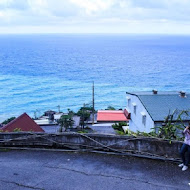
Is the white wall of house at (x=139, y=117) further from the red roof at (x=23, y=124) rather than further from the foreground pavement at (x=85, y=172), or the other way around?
the foreground pavement at (x=85, y=172)

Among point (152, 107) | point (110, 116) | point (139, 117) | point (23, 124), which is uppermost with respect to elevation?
point (152, 107)

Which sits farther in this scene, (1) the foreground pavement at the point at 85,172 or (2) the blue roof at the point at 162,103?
(2) the blue roof at the point at 162,103

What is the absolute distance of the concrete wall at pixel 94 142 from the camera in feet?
22.5

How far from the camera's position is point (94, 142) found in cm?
735

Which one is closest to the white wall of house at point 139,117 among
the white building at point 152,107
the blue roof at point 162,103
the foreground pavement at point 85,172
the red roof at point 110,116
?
the white building at point 152,107

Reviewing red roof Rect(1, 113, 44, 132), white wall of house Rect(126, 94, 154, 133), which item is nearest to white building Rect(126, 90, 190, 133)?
white wall of house Rect(126, 94, 154, 133)

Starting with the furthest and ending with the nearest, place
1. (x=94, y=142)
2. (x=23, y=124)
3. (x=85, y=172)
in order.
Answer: (x=23, y=124)
(x=94, y=142)
(x=85, y=172)

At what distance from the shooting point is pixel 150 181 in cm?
581

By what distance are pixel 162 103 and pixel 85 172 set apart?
11942mm

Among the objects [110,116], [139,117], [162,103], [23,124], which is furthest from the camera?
[110,116]

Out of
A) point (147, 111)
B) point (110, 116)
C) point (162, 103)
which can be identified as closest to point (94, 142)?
point (147, 111)

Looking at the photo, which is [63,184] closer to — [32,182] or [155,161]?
[32,182]

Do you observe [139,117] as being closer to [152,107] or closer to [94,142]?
[152,107]

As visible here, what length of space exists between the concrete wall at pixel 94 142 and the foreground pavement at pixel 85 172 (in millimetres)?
280
